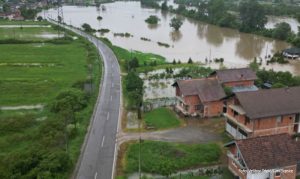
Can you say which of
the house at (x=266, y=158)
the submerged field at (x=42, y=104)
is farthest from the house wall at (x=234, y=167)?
the submerged field at (x=42, y=104)

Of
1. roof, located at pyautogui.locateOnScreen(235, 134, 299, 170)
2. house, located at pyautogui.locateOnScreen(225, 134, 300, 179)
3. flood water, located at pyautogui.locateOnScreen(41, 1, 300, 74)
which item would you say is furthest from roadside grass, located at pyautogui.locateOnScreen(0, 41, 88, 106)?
roof, located at pyautogui.locateOnScreen(235, 134, 299, 170)

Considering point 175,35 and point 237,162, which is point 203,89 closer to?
point 237,162

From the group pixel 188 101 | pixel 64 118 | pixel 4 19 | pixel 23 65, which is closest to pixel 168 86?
pixel 188 101

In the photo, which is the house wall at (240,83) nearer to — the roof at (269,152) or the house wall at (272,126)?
the house wall at (272,126)

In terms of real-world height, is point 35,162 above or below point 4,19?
below

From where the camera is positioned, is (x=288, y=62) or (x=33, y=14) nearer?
(x=288, y=62)

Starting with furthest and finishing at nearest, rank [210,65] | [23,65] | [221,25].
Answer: [221,25] < [210,65] < [23,65]

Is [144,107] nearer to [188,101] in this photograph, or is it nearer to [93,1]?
[188,101]
